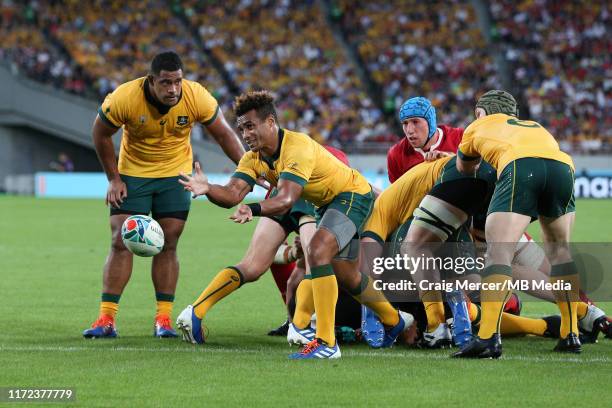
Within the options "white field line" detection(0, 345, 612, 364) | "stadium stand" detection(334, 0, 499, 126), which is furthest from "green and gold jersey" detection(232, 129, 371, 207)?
"stadium stand" detection(334, 0, 499, 126)

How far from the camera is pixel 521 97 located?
32469 millimetres

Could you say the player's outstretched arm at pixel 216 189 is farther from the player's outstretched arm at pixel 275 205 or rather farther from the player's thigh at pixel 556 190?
the player's thigh at pixel 556 190

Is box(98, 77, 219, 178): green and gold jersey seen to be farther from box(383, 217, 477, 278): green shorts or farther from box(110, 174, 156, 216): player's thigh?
box(383, 217, 477, 278): green shorts

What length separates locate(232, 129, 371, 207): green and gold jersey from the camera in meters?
7.05

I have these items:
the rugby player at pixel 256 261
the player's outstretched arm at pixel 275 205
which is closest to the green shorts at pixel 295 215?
the rugby player at pixel 256 261

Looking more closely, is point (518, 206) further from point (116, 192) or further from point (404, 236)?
point (116, 192)

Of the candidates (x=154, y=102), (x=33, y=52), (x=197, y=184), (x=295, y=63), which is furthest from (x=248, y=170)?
(x=33, y=52)

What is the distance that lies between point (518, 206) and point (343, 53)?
30631mm

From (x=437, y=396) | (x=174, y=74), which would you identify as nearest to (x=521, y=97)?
(x=174, y=74)

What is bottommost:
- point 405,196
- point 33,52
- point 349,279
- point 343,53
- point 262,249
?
point 349,279

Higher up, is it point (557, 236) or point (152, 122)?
point (152, 122)

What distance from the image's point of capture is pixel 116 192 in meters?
8.43

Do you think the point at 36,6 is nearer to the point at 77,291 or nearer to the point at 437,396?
the point at 77,291

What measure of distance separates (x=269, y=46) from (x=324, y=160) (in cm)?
3111
